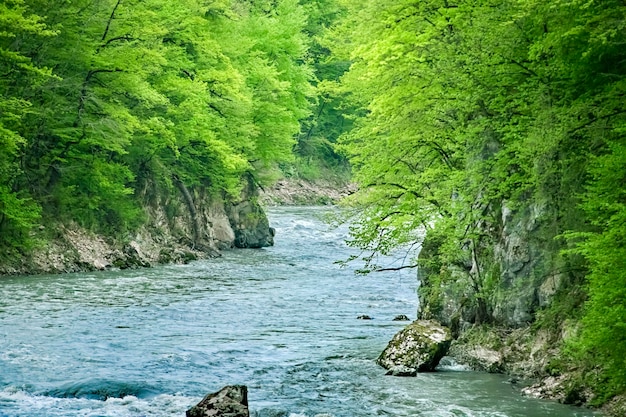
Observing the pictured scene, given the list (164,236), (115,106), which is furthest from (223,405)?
(164,236)

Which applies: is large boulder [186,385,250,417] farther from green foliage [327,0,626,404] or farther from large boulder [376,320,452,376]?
green foliage [327,0,626,404]

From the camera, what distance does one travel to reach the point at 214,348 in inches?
756

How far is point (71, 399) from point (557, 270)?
8612 millimetres

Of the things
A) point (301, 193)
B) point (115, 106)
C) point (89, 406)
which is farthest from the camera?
point (301, 193)

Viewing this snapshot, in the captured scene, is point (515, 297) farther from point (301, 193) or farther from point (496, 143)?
point (301, 193)

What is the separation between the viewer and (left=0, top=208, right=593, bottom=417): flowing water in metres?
14.3

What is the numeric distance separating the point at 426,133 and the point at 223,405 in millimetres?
8573

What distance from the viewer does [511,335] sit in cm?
1673

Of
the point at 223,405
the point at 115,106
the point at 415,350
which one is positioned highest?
the point at 115,106

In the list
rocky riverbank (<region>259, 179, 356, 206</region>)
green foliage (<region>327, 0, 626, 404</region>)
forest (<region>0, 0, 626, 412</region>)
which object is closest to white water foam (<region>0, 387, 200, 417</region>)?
forest (<region>0, 0, 626, 412</region>)

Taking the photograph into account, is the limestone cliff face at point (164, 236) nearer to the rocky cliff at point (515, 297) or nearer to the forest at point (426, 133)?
the forest at point (426, 133)

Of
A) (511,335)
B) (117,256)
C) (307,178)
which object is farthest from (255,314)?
(307,178)

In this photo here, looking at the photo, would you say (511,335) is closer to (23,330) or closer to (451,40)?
(451,40)

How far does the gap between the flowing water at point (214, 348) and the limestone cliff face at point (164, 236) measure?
1.29 m
